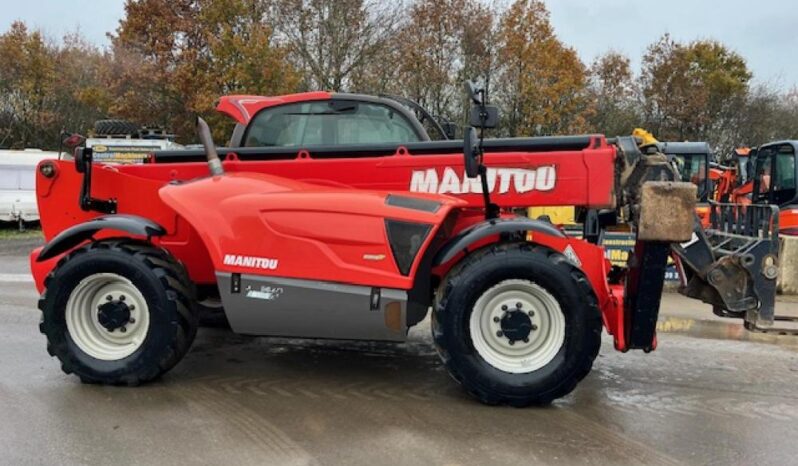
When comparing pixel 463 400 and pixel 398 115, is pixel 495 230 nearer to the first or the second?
pixel 463 400

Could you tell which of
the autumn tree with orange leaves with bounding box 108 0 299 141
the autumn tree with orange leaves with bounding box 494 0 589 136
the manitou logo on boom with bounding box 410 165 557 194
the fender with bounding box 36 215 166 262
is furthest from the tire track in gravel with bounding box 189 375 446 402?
the autumn tree with orange leaves with bounding box 494 0 589 136

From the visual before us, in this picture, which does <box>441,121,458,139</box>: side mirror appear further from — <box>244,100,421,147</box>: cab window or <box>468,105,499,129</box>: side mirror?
<box>468,105,499,129</box>: side mirror

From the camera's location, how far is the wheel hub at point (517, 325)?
172 inches

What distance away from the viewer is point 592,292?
4.29 m

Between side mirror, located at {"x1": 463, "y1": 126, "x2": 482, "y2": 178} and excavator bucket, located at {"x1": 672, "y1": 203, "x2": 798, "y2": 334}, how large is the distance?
59.6 inches

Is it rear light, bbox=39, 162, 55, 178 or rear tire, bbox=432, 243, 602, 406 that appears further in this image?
rear light, bbox=39, 162, 55, 178

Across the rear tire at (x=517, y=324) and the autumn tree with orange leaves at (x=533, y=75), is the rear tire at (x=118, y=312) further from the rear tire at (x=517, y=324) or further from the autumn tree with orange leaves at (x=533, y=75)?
the autumn tree with orange leaves at (x=533, y=75)

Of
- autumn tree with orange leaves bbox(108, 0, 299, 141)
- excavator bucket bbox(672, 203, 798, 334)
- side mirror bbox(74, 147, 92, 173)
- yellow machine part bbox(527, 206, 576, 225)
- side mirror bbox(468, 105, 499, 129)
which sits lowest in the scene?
excavator bucket bbox(672, 203, 798, 334)

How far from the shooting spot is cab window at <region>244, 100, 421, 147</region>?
18.8ft

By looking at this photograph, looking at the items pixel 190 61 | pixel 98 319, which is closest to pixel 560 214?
pixel 98 319

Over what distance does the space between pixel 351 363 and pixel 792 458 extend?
3.05m

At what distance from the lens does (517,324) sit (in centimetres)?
436

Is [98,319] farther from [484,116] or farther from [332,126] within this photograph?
[484,116]

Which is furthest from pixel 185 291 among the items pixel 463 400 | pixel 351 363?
pixel 463 400
